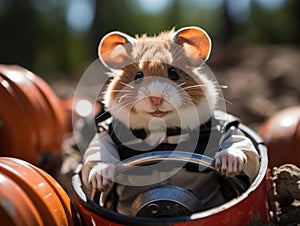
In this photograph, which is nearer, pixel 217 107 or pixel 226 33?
pixel 217 107

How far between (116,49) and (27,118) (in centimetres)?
83

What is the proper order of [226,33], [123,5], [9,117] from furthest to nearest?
[123,5] → [226,33] → [9,117]

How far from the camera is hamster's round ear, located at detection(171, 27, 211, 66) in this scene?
2100 millimetres

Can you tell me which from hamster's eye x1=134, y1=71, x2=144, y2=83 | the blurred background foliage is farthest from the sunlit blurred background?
hamster's eye x1=134, y1=71, x2=144, y2=83

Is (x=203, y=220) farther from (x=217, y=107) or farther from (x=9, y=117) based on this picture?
(x=9, y=117)

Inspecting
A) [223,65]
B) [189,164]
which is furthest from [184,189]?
[223,65]

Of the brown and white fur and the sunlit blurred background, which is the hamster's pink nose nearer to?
the brown and white fur

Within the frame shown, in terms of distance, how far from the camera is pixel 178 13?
41.7ft

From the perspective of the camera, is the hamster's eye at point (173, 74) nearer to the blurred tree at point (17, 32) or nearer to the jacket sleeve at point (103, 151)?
the jacket sleeve at point (103, 151)

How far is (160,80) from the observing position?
77.4 inches

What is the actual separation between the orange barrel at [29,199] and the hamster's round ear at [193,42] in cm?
63

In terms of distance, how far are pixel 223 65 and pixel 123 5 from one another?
4.61m

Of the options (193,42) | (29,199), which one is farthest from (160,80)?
(29,199)

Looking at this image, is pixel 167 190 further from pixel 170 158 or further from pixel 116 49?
pixel 116 49
